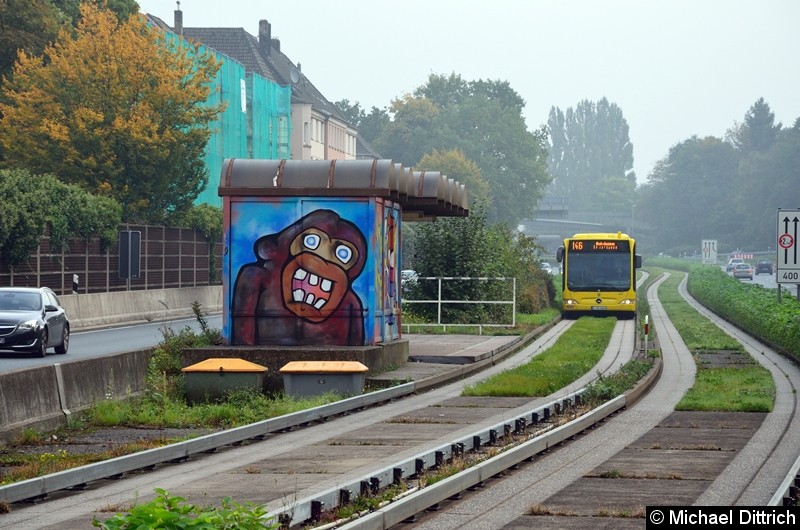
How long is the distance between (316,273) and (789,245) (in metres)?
15.6

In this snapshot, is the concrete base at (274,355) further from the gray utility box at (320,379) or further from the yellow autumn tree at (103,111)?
the yellow autumn tree at (103,111)

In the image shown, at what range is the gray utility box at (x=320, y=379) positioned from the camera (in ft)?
72.7

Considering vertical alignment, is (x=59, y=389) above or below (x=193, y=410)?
above

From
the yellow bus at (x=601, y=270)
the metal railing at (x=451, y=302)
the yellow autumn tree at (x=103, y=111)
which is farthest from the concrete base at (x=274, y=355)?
the yellow autumn tree at (x=103, y=111)

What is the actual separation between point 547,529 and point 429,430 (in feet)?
25.3

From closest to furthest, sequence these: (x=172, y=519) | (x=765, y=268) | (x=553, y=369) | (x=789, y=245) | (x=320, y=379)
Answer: (x=172, y=519)
(x=320, y=379)
(x=553, y=369)
(x=789, y=245)
(x=765, y=268)

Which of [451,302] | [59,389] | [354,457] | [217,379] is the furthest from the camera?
[451,302]

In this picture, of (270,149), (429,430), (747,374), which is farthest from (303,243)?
(270,149)

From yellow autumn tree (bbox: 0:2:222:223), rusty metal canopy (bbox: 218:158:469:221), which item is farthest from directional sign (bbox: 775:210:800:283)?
yellow autumn tree (bbox: 0:2:222:223)

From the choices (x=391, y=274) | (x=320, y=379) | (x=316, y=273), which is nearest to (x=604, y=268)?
(x=391, y=274)

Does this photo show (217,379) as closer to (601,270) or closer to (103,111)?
(601,270)

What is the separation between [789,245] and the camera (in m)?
36.6

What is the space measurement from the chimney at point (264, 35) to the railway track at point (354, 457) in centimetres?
10628

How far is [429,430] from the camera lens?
61.7 ft
